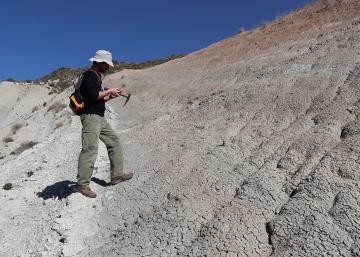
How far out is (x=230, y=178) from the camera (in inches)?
286

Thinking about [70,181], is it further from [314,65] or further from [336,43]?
[336,43]

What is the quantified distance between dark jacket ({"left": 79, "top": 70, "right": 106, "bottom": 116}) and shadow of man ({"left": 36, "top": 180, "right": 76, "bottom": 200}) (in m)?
1.63

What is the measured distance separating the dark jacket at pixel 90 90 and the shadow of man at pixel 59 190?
163cm

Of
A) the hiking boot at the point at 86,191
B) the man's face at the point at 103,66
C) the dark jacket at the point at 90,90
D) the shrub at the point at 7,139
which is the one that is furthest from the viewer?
the shrub at the point at 7,139

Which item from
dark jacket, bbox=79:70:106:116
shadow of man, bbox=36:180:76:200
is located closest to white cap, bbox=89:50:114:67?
dark jacket, bbox=79:70:106:116

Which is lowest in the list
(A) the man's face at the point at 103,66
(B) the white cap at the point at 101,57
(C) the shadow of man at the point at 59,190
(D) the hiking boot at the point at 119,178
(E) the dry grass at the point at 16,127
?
(E) the dry grass at the point at 16,127

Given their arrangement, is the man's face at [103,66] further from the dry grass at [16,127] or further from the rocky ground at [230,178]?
the dry grass at [16,127]

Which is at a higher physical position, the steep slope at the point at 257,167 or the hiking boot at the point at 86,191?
the steep slope at the point at 257,167

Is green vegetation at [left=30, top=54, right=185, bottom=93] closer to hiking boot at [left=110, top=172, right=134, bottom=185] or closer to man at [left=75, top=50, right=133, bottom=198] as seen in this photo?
hiking boot at [left=110, top=172, right=134, bottom=185]

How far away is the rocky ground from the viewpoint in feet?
19.1

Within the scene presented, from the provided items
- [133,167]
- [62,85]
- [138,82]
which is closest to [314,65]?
[133,167]

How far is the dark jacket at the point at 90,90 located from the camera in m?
7.34

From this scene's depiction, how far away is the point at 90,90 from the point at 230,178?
2.51m

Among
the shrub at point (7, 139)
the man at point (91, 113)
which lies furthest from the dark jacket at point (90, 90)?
the shrub at point (7, 139)
